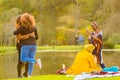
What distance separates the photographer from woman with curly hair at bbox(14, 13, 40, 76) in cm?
1204

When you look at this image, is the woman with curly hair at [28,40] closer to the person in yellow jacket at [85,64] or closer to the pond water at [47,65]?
the person in yellow jacket at [85,64]

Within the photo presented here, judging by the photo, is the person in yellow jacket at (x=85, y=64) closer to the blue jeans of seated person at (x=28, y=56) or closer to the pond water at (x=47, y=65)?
the blue jeans of seated person at (x=28, y=56)

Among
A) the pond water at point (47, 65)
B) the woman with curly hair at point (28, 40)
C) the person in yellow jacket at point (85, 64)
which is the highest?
the woman with curly hair at point (28, 40)

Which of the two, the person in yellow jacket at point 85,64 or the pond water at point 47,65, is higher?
the person in yellow jacket at point 85,64

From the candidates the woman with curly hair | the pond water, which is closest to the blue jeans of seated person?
the woman with curly hair

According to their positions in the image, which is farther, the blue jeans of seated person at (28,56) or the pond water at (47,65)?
the pond water at (47,65)

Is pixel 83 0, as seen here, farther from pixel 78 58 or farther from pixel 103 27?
pixel 78 58

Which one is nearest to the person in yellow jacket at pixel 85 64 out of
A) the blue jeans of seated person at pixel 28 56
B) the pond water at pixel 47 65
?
the blue jeans of seated person at pixel 28 56

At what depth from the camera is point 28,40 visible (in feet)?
40.3

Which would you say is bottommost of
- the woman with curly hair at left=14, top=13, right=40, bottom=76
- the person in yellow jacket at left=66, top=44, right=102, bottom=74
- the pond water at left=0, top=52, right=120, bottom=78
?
the pond water at left=0, top=52, right=120, bottom=78

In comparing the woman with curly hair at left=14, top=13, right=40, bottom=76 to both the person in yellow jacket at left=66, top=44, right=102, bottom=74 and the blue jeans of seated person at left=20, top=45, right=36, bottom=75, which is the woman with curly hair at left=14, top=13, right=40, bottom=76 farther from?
the person in yellow jacket at left=66, top=44, right=102, bottom=74

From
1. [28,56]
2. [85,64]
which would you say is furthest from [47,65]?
[85,64]

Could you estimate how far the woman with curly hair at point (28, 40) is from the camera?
474 inches

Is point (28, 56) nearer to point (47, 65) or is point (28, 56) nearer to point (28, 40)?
point (28, 40)
